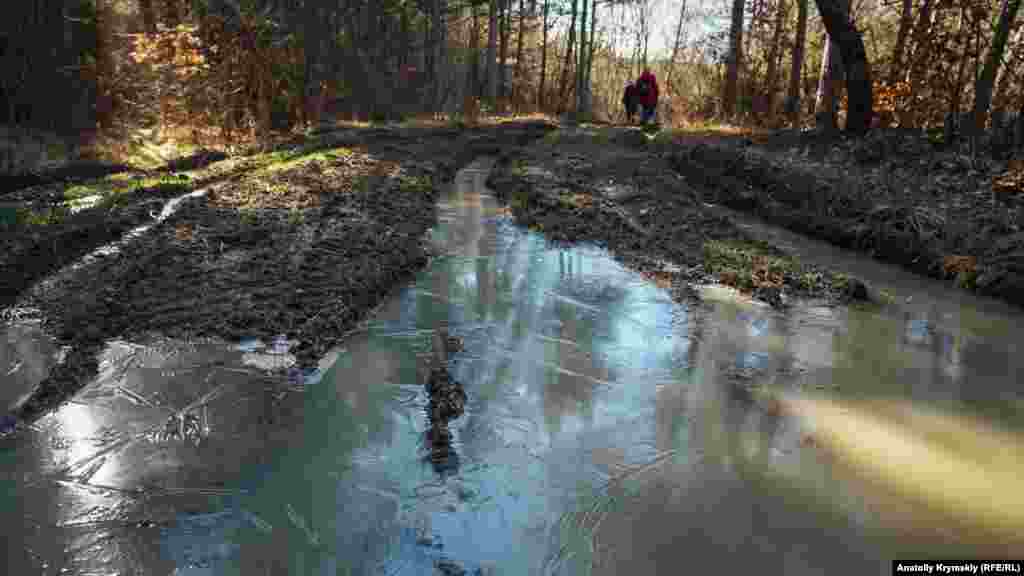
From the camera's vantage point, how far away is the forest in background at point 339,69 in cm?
1200

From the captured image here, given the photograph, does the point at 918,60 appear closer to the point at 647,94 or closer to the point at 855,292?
the point at 855,292

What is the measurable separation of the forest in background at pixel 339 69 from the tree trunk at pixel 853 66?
2 centimetres

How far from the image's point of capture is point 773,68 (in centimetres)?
1928

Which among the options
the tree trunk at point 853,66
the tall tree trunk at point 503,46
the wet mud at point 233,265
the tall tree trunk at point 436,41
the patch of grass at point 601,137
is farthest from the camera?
the tall tree trunk at point 436,41

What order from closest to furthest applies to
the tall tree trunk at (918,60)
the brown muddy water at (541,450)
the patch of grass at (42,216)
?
the brown muddy water at (541,450), the patch of grass at (42,216), the tall tree trunk at (918,60)

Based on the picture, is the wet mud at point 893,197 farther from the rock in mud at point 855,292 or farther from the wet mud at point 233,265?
the wet mud at point 233,265

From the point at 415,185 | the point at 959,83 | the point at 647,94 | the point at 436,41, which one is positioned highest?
the point at 436,41

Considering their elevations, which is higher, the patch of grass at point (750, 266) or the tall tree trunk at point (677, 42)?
the tall tree trunk at point (677, 42)

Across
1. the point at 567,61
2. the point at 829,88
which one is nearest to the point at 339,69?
the point at 567,61

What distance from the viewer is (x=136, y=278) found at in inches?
254

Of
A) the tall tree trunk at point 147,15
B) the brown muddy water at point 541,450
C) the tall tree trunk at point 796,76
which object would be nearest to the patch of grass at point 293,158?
the brown muddy water at point 541,450

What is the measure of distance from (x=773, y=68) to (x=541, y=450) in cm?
1740

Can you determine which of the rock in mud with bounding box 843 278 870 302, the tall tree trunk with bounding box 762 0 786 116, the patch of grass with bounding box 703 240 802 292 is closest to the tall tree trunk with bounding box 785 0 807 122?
the tall tree trunk with bounding box 762 0 786 116

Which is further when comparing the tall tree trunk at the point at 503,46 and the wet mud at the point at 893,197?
the tall tree trunk at the point at 503,46
